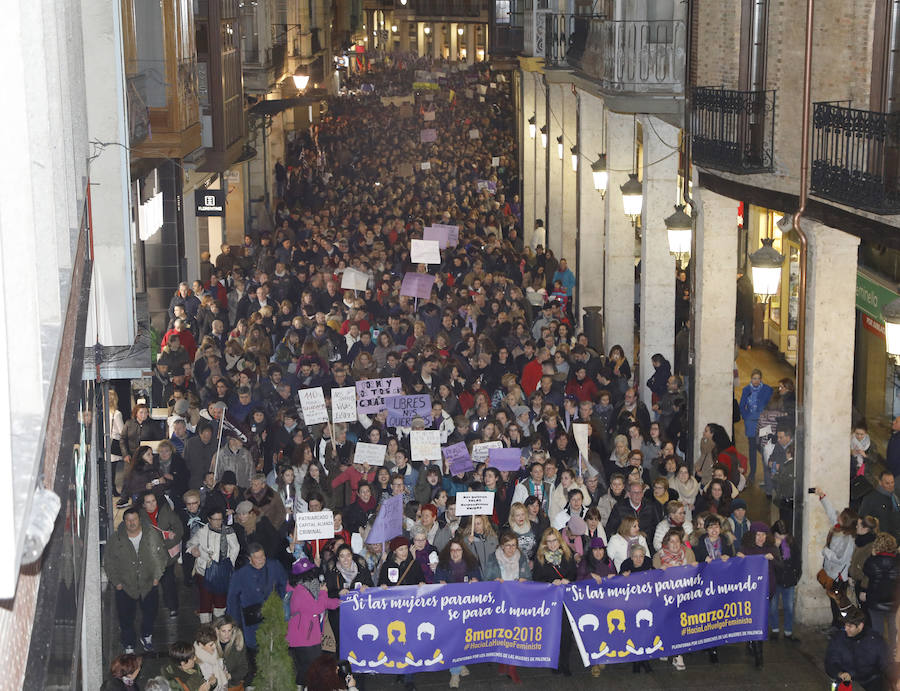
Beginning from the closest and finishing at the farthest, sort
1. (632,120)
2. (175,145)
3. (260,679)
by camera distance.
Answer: (260,679) → (175,145) → (632,120)

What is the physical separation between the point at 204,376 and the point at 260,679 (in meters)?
8.00

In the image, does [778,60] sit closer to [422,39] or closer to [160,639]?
[160,639]

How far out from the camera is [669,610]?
12930 mm

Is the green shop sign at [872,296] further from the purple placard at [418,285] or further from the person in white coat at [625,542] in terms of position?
the person in white coat at [625,542]

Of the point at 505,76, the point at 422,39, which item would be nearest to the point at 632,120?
the point at 505,76

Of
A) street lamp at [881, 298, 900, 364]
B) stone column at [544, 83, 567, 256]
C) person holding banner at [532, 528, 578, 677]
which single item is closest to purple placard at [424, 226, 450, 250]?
stone column at [544, 83, 567, 256]

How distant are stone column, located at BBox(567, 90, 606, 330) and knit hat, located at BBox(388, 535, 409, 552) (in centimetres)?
1525

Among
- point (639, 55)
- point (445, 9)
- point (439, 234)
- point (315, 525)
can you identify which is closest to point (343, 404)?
point (315, 525)

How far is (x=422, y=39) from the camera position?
465ft

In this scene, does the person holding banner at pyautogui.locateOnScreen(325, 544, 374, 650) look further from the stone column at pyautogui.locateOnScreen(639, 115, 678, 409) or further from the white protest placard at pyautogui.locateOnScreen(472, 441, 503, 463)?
the stone column at pyautogui.locateOnScreen(639, 115, 678, 409)

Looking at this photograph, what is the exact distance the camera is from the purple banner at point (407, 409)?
665 inches

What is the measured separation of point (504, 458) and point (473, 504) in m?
1.53

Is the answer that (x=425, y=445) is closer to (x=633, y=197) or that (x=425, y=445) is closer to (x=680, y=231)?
(x=680, y=231)

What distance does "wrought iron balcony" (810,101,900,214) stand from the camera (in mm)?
12125
